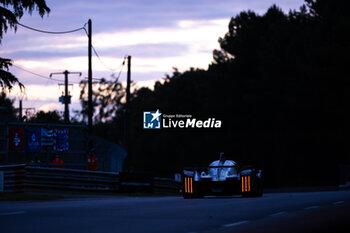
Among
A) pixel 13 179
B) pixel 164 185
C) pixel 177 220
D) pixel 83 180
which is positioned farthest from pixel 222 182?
pixel 164 185

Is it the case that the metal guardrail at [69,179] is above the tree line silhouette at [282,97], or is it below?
below

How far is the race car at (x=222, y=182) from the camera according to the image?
25609mm

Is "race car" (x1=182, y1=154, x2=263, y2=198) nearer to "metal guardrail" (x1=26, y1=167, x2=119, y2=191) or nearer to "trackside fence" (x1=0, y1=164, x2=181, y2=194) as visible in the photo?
"trackside fence" (x1=0, y1=164, x2=181, y2=194)

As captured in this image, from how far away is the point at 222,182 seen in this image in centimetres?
2561

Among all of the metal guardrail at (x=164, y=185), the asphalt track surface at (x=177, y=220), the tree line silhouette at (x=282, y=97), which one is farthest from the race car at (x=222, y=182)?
the tree line silhouette at (x=282, y=97)

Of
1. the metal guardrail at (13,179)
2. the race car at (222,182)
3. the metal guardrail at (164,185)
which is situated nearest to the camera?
the race car at (222,182)

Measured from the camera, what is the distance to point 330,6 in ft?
246

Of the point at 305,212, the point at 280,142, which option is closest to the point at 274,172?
the point at 280,142

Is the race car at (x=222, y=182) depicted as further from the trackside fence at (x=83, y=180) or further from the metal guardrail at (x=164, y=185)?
the metal guardrail at (x=164, y=185)

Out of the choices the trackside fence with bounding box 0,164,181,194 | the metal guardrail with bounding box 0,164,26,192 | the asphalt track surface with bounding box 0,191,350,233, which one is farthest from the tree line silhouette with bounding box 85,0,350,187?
the asphalt track surface with bounding box 0,191,350,233

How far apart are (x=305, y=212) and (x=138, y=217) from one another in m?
3.75

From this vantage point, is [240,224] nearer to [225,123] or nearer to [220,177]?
[220,177]

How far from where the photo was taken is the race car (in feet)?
84.0

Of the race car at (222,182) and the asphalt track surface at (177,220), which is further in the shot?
the race car at (222,182)
